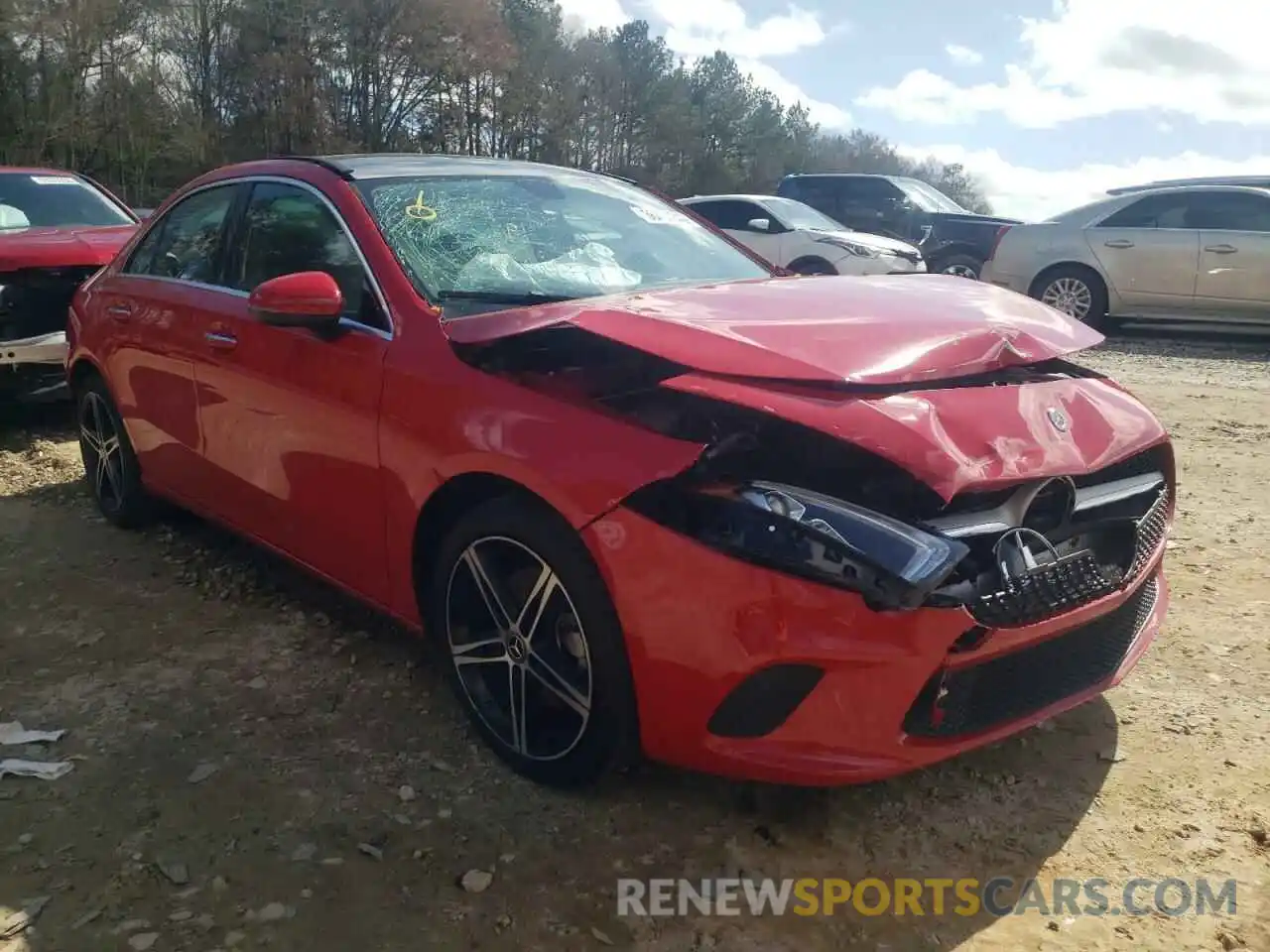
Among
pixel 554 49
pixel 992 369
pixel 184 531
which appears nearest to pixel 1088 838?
pixel 992 369

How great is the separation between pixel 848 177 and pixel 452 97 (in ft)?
93.0

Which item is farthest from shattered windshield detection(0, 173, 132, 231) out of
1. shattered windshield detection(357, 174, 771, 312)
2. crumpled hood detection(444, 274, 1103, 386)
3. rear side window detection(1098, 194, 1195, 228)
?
rear side window detection(1098, 194, 1195, 228)

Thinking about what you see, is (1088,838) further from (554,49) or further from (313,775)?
(554,49)

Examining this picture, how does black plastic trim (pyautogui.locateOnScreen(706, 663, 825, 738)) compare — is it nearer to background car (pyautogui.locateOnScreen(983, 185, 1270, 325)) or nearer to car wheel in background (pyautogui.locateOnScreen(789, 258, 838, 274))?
background car (pyautogui.locateOnScreen(983, 185, 1270, 325))

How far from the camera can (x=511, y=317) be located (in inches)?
102

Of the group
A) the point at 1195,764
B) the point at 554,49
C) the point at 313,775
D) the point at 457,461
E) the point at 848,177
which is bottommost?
the point at 313,775

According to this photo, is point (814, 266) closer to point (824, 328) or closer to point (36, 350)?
point (36, 350)

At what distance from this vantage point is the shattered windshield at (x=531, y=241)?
2.97m

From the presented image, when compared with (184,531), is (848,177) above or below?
above

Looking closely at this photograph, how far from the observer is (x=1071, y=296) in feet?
34.6

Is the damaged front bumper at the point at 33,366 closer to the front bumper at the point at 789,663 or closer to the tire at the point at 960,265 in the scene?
the front bumper at the point at 789,663

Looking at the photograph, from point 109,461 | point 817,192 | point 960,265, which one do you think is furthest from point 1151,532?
point 817,192

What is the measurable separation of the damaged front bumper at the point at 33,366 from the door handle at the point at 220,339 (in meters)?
2.66

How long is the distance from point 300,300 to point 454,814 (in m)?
1.45
